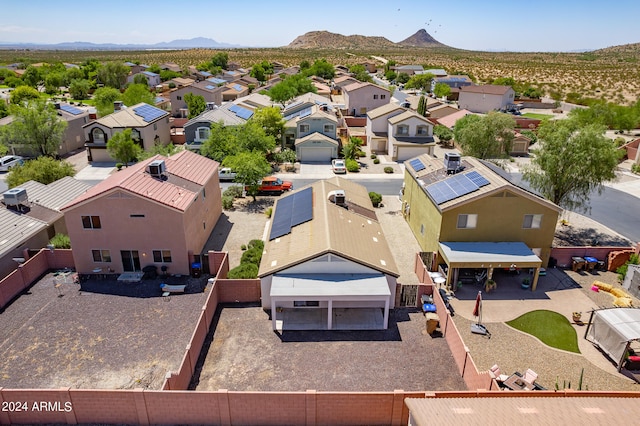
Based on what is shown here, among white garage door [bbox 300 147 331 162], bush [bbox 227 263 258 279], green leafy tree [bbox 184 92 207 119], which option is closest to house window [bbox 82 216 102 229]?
bush [bbox 227 263 258 279]

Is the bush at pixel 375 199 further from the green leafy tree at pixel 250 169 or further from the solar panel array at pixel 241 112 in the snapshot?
the solar panel array at pixel 241 112

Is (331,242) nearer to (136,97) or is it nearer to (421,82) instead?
(136,97)

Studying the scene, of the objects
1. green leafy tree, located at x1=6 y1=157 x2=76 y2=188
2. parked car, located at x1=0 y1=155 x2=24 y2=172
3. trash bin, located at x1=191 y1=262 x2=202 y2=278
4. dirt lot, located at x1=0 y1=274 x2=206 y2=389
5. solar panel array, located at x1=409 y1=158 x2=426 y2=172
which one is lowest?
dirt lot, located at x1=0 y1=274 x2=206 y2=389

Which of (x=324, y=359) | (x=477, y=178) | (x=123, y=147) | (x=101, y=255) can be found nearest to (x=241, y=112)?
(x=123, y=147)

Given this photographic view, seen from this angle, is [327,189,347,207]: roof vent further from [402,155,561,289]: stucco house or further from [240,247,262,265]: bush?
[240,247,262,265]: bush

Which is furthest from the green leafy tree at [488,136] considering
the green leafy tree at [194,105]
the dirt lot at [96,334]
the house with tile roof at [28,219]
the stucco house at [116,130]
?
the green leafy tree at [194,105]

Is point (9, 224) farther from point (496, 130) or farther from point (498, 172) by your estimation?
point (496, 130)
